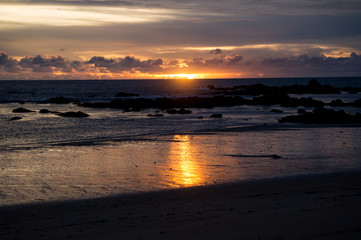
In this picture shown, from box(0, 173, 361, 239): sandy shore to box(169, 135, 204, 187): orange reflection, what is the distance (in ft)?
3.94

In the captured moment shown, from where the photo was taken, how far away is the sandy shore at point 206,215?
285 inches

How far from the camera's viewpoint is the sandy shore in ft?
23.8

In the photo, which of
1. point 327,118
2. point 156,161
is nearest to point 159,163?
point 156,161

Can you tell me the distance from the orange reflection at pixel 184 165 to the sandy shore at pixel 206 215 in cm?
120

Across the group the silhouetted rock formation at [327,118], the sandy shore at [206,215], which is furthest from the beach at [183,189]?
the silhouetted rock formation at [327,118]

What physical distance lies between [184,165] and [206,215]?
19.9 feet

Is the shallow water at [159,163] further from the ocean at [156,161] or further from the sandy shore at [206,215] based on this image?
the sandy shore at [206,215]

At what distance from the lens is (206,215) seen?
328 inches

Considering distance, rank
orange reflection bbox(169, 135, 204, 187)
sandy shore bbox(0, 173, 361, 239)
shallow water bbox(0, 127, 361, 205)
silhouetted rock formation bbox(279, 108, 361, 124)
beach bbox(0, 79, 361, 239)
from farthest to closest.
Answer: silhouetted rock formation bbox(279, 108, 361, 124)
orange reflection bbox(169, 135, 204, 187)
shallow water bbox(0, 127, 361, 205)
beach bbox(0, 79, 361, 239)
sandy shore bbox(0, 173, 361, 239)

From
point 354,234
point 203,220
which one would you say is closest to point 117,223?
point 203,220

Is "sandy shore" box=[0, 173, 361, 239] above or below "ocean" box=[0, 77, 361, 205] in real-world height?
above

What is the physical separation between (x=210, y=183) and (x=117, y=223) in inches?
166

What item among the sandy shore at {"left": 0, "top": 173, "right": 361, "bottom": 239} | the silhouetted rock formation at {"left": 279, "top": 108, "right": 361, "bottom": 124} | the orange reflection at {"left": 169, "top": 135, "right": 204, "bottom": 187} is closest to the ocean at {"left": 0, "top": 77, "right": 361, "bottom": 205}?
the orange reflection at {"left": 169, "top": 135, "right": 204, "bottom": 187}

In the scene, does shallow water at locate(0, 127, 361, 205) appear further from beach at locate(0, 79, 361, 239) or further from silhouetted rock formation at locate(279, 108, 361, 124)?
silhouetted rock formation at locate(279, 108, 361, 124)
